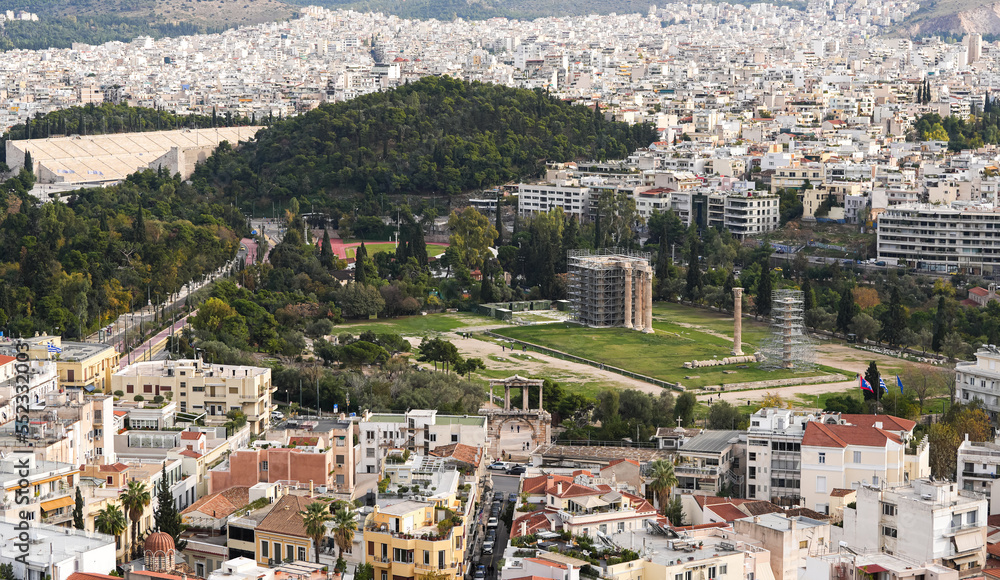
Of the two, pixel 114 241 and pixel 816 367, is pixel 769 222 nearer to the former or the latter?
pixel 816 367

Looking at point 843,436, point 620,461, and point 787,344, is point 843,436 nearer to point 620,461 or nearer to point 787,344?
point 620,461

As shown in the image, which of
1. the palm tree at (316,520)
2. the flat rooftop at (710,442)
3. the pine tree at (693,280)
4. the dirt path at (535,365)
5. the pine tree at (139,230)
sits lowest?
the dirt path at (535,365)

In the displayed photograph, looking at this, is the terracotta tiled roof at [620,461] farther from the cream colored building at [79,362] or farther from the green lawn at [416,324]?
the green lawn at [416,324]

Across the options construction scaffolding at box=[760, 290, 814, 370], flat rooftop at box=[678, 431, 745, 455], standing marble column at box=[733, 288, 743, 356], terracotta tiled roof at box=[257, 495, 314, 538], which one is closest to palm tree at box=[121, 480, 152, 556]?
terracotta tiled roof at box=[257, 495, 314, 538]

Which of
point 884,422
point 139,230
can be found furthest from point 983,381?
point 139,230

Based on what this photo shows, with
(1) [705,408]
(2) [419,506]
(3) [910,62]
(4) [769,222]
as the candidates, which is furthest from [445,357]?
(3) [910,62]

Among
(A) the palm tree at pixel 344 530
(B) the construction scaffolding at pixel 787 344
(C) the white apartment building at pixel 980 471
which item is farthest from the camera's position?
(B) the construction scaffolding at pixel 787 344

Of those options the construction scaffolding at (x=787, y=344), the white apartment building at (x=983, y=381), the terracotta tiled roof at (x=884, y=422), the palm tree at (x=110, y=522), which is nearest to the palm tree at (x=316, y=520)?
the palm tree at (x=110, y=522)

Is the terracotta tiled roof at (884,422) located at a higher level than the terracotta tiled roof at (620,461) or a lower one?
higher
